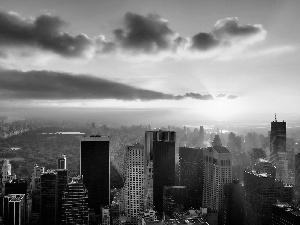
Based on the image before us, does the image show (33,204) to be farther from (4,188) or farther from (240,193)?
(240,193)

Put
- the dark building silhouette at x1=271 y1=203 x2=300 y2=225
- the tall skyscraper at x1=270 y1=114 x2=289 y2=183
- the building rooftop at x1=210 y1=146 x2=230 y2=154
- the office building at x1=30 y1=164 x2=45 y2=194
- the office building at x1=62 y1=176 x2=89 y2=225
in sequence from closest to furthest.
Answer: the dark building silhouette at x1=271 y1=203 x2=300 y2=225, the office building at x1=62 y1=176 x2=89 y2=225, the office building at x1=30 y1=164 x2=45 y2=194, the building rooftop at x1=210 y1=146 x2=230 y2=154, the tall skyscraper at x1=270 y1=114 x2=289 y2=183

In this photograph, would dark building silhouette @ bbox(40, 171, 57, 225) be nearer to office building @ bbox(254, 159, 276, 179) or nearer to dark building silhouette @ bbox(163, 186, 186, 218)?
dark building silhouette @ bbox(163, 186, 186, 218)

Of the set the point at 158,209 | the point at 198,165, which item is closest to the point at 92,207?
the point at 158,209

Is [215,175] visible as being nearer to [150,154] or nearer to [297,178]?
[150,154]

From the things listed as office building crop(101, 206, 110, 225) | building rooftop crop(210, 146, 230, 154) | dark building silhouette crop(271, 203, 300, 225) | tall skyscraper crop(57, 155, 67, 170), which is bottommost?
office building crop(101, 206, 110, 225)

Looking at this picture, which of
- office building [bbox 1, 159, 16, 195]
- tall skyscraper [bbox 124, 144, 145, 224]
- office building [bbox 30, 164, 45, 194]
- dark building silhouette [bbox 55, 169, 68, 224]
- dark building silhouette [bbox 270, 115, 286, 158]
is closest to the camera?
dark building silhouette [bbox 55, 169, 68, 224]

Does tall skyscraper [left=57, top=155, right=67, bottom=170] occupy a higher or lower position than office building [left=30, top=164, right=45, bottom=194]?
higher

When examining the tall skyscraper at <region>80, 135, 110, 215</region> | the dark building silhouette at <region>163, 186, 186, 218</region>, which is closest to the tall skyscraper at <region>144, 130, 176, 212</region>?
the dark building silhouette at <region>163, 186, 186, 218</region>
